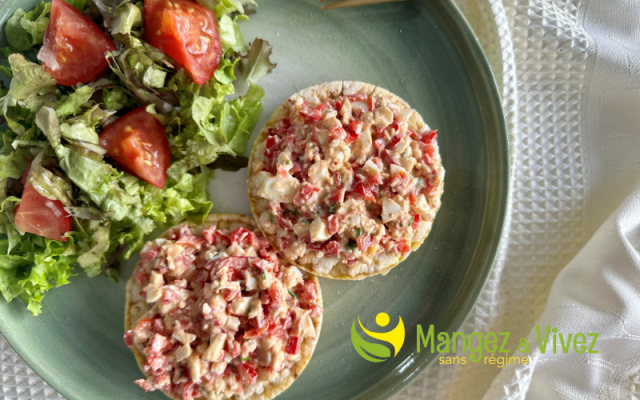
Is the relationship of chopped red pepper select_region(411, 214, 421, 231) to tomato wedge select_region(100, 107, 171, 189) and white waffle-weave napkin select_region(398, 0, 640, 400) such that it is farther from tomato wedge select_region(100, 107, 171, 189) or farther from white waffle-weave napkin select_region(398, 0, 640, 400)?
tomato wedge select_region(100, 107, 171, 189)

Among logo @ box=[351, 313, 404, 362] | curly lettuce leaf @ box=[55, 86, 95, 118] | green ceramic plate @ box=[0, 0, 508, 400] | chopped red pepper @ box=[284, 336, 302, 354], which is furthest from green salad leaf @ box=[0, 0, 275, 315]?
logo @ box=[351, 313, 404, 362]

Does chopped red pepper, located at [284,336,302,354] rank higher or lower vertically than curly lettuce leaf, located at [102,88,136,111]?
lower

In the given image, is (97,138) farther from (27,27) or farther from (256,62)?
(256,62)

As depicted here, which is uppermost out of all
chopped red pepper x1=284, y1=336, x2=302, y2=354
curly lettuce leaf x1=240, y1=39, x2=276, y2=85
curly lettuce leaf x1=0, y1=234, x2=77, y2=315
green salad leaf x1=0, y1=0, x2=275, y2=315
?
curly lettuce leaf x1=240, y1=39, x2=276, y2=85

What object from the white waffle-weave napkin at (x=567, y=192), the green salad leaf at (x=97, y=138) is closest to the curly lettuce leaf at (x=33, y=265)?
the green salad leaf at (x=97, y=138)

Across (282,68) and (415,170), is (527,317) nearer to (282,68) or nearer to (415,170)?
(415,170)

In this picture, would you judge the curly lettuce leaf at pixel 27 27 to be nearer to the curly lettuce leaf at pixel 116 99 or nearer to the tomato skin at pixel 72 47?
the tomato skin at pixel 72 47

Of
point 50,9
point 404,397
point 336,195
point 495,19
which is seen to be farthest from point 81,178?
point 495,19
